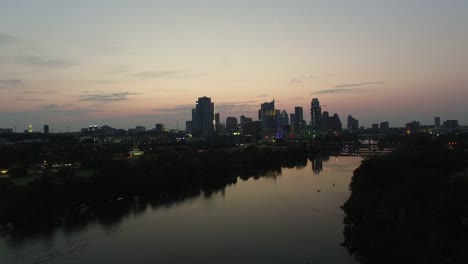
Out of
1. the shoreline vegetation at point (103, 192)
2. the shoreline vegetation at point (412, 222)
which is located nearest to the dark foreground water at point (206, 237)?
the shoreline vegetation at point (412, 222)

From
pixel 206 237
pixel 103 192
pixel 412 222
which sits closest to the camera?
pixel 412 222

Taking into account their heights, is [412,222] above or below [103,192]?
above

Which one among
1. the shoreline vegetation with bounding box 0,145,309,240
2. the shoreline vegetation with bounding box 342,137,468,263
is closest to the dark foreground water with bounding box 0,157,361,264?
the shoreline vegetation with bounding box 342,137,468,263

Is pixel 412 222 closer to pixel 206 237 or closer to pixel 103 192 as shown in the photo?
pixel 206 237

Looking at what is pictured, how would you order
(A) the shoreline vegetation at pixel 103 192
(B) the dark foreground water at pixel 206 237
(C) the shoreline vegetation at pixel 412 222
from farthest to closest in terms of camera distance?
(A) the shoreline vegetation at pixel 103 192 < (B) the dark foreground water at pixel 206 237 < (C) the shoreline vegetation at pixel 412 222

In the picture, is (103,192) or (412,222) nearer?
(412,222)

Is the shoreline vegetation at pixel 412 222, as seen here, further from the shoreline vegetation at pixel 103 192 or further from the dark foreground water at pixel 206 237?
the shoreline vegetation at pixel 103 192

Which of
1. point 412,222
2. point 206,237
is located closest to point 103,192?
point 206,237
